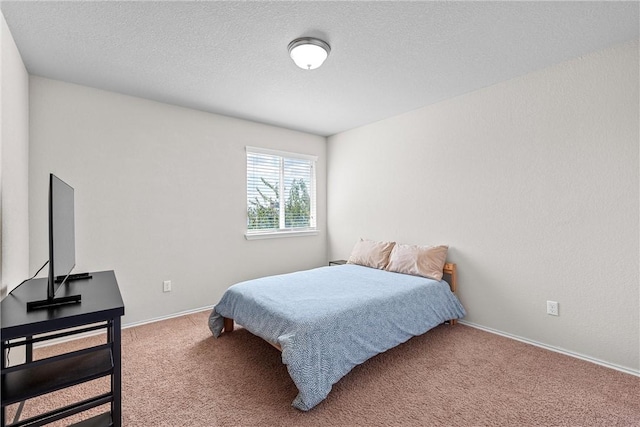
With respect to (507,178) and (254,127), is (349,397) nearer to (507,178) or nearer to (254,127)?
(507,178)

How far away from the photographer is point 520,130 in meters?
2.80

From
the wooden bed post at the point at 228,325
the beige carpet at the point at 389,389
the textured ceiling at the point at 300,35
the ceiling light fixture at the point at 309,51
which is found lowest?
the beige carpet at the point at 389,389

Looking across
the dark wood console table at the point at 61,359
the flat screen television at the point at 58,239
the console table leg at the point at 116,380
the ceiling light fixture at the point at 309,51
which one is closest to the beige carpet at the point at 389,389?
the console table leg at the point at 116,380

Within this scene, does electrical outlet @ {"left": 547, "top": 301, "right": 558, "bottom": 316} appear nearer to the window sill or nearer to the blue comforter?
the blue comforter

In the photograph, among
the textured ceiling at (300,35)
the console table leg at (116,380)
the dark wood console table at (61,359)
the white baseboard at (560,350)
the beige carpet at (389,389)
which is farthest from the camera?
the white baseboard at (560,350)

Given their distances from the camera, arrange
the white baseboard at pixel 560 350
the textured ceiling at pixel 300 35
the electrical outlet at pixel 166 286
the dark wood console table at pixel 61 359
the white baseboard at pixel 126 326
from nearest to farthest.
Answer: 1. the dark wood console table at pixel 61 359
2. the textured ceiling at pixel 300 35
3. the white baseboard at pixel 560 350
4. the white baseboard at pixel 126 326
5. the electrical outlet at pixel 166 286

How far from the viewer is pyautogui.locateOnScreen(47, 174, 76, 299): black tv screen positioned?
1.49m

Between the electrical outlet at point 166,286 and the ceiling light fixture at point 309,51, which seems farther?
the electrical outlet at point 166,286

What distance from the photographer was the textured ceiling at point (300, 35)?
188cm

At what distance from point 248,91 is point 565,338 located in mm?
3640

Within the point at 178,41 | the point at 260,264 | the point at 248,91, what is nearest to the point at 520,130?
the point at 248,91

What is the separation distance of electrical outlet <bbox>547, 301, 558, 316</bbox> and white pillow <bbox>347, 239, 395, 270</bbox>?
1.55 metres

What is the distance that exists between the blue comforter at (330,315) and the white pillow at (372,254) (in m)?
0.32

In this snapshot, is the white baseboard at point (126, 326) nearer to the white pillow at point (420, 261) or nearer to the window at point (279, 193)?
the window at point (279, 193)
